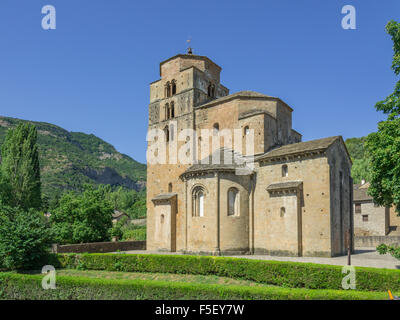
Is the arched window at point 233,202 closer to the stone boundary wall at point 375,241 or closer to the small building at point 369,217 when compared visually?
the stone boundary wall at point 375,241

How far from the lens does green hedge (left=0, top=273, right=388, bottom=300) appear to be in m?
12.5

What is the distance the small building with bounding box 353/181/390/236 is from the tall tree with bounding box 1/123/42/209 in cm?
4189

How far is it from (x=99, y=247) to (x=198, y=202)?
11539 mm

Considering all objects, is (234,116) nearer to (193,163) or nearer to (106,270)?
(193,163)

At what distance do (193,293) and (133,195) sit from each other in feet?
333

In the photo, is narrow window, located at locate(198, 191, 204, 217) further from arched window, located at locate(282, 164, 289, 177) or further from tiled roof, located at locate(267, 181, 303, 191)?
arched window, located at locate(282, 164, 289, 177)

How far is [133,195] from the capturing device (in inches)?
4469

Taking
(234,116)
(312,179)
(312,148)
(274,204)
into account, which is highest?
(234,116)

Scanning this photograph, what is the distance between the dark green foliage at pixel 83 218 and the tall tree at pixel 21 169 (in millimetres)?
8519

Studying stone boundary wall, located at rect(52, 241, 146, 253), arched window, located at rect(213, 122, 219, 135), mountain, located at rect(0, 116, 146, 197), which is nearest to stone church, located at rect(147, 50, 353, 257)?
arched window, located at rect(213, 122, 219, 135)

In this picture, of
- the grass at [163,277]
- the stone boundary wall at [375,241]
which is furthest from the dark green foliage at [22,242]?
the stone boundary wall at [375,241]

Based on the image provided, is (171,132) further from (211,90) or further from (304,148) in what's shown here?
(304,148)

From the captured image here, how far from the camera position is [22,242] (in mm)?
23109
